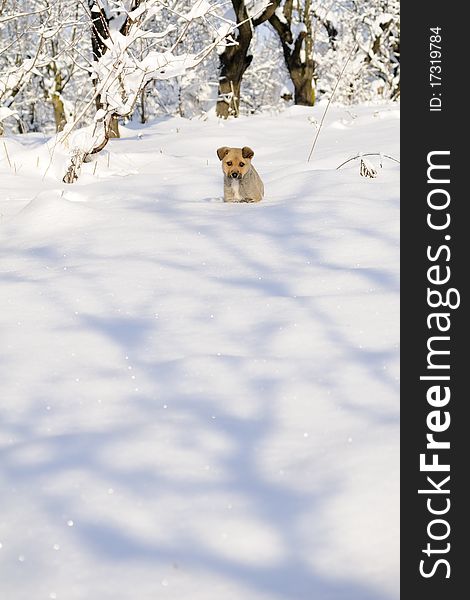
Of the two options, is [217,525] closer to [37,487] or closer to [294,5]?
[37,487]

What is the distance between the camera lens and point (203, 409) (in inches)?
88.0

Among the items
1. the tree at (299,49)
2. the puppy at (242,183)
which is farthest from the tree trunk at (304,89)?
the puppy at (242,183)

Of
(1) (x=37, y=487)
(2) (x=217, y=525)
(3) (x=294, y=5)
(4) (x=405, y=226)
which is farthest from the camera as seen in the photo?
(3) (x=294, y=5)

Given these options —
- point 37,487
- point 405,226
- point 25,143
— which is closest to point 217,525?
point 37,487

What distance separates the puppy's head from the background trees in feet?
5.15

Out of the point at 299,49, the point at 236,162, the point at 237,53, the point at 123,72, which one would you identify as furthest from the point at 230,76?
the point at 236,162

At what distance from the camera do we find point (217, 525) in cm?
174

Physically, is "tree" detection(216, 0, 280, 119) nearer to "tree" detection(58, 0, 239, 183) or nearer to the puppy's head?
"tree" detection(58, 0, 239, 183)

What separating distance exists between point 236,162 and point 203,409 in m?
3.70

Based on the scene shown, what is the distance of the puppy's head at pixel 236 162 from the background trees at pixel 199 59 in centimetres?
157

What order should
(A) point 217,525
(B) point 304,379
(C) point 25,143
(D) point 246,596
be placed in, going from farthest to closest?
(C) point 25,143 → (B) point 304,379 → (A) point 217,525 → (D) point 246,596

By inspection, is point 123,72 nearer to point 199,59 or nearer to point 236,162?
point 199,59

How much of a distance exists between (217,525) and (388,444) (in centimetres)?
51

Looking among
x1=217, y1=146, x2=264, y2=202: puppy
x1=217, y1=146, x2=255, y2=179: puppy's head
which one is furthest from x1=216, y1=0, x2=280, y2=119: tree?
x1=217, y1=146, x2=264, y2=202: puppy
